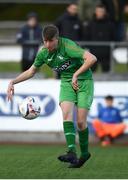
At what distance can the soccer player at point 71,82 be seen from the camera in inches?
469

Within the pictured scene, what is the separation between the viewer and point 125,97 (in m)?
18.9

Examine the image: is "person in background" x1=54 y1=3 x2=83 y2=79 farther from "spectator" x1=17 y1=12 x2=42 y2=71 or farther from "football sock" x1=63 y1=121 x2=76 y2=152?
"football sock" x1=63 y1=121 x2=76 y2=152

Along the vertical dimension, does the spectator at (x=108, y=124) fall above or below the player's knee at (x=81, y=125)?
below

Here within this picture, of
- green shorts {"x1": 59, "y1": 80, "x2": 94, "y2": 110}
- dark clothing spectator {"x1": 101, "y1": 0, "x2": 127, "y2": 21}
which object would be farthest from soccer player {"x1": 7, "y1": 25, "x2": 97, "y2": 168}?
dark clothing spectator {"x1": 101, "y1": 0, "x2": 127, "y2": 21}

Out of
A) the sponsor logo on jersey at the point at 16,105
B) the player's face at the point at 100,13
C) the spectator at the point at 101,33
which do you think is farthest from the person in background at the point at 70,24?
the sponsor logo on jersey at the point at 16,105

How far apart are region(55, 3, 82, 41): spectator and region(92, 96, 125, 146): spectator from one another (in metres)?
1.95

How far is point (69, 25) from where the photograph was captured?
63.4 ft

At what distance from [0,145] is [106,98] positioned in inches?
102

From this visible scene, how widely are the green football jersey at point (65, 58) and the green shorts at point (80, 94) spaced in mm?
103

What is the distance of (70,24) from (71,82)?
7350mm

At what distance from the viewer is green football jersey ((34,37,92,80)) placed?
39.2 feet

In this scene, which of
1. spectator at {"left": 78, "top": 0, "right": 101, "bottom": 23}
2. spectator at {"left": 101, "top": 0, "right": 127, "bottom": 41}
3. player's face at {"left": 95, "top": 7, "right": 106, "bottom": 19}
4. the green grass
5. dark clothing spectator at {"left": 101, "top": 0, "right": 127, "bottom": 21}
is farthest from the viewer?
spectator at {"left": 78, "top": 0, "right": 101, "bottom": 23}

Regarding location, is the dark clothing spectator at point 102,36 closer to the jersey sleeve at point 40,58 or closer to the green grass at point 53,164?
the green grass at point 53,164

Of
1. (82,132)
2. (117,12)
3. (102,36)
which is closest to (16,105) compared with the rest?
(102,36)
